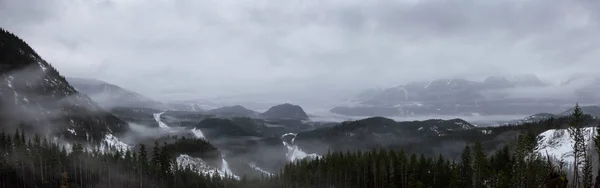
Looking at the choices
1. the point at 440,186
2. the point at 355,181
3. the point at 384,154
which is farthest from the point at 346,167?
the point at 440,186

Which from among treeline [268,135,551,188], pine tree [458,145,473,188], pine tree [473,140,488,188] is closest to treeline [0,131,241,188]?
treeline [268,135,551,188]

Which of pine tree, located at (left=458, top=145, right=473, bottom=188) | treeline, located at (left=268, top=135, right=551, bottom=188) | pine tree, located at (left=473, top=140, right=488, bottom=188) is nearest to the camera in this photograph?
treeline, located at (left=268, top=135, right=551, bottom=188)

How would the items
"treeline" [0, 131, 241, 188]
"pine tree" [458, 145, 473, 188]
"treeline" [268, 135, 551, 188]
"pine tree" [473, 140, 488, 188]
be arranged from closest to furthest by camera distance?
"treeline" [268, 135, 551, 188] < "pine tree" [473, 140, 488, 188] < "pine tree" [458, 145, 473, 188] < "treeline" [0, 131, 241, 188]

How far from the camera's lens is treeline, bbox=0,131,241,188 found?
135625mm

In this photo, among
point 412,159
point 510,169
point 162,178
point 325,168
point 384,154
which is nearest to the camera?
point 510,169

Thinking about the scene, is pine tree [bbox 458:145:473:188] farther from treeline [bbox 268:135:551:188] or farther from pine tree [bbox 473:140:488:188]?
pine tree [bbox 473:140:488:188]

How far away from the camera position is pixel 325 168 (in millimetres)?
144375

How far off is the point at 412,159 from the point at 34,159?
136882 mm

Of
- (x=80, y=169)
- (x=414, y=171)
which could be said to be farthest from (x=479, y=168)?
(x=80, y=169)

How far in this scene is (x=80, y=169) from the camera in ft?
490

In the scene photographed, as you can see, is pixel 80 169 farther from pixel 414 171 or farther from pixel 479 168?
pixel 479 168

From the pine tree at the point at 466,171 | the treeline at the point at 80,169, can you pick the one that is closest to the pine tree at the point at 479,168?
the pine tree at the point at 466,171

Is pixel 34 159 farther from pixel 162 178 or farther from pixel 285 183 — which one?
pixel 285 183

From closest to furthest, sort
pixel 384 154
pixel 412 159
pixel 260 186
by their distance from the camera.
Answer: pixel 412 159 → pixel 384 154 → pixel 260 186
